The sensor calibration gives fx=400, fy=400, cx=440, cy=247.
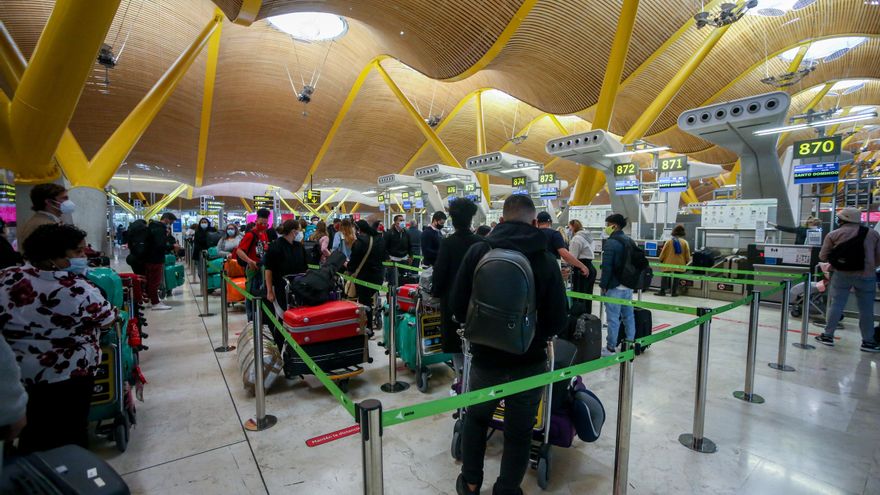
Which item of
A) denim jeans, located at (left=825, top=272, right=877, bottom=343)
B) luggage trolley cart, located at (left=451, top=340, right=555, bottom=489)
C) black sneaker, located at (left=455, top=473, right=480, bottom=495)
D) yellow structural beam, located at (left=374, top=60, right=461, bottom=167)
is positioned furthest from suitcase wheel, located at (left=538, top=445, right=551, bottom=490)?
yellow structural beam, located at (left=374, top=60, right=461, bottom=167)

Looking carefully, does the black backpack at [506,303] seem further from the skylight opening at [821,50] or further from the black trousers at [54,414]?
the skylight opening at [821,50]

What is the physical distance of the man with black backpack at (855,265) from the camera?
205 inches

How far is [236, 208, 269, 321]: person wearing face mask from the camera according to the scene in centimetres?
594

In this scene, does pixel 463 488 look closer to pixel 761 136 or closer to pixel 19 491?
pixel 19 491

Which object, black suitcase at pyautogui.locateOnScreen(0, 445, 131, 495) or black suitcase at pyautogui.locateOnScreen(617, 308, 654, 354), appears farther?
black suitcase at pyautogui.locateOnScreen(617, 308, 654, 354)

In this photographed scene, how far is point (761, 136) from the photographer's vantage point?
9703mm

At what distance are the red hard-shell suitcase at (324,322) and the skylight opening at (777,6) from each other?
18480 mm

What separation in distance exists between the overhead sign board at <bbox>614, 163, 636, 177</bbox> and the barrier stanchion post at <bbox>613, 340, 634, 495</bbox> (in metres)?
11.8

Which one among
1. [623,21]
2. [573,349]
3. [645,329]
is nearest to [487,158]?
[623,21]

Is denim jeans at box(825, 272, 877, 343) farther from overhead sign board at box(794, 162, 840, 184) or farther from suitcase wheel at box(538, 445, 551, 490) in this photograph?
suitcase wheel at box(538, 445, 551, 490)

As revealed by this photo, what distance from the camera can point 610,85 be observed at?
14.4 m

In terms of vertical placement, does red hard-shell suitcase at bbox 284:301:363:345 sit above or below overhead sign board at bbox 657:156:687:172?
below

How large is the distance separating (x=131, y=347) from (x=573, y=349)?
370cm

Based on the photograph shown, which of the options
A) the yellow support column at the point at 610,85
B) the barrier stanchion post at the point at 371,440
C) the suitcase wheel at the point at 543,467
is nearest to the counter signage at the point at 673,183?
the yellow support column at the point at 610,85
